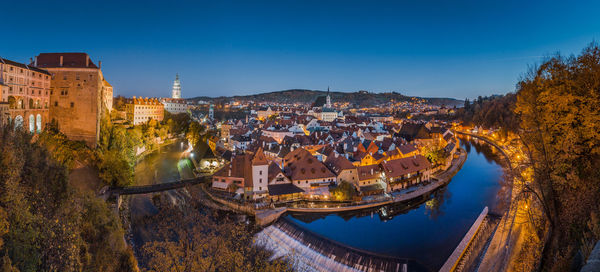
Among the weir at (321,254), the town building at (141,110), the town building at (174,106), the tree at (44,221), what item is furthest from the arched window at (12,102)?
the town building at (174,106)

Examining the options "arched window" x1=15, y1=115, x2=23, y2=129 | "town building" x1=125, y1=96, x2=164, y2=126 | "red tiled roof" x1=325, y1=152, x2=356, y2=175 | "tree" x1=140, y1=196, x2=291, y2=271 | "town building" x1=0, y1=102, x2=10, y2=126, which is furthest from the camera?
"town building" x1=125, y1=96, x2=164, y2=126

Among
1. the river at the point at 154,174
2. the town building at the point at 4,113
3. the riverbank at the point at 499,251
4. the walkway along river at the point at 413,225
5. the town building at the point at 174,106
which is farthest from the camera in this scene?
the town building at the point at 174,106

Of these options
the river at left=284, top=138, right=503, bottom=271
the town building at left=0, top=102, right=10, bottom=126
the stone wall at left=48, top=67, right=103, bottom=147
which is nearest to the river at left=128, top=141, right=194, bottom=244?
the stone wall at left=48, top=67, right=103, bottom=147

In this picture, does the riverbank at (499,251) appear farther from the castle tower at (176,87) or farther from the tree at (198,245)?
the castle tower at (176,87)

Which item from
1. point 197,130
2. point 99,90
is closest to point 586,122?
point 99,90

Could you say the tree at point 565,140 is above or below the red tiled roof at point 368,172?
above

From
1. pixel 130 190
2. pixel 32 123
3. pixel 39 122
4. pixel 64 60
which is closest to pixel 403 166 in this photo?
pixel 130 190

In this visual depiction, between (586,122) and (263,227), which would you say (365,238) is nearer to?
(263,227)

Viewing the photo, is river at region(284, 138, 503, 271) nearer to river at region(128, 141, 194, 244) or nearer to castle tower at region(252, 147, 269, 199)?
castle tower at region(252, 147, 269, 199)
